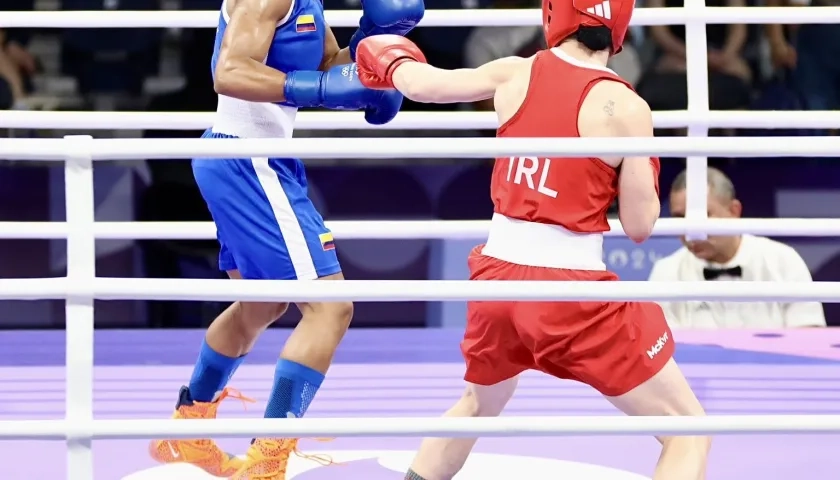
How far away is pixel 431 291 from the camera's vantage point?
6.75ft

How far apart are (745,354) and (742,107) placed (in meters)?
1.46

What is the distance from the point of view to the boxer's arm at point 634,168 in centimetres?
233

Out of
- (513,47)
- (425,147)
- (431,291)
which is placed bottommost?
(431,291)

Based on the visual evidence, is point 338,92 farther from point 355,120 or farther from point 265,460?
point 355,120

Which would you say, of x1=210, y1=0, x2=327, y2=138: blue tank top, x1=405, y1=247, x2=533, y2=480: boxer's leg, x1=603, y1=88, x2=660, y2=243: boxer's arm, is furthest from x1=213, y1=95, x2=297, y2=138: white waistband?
x1=603, y1=88, x2=660, y2=243: boxer's arm

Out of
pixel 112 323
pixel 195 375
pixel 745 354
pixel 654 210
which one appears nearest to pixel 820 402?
pixel 745 354

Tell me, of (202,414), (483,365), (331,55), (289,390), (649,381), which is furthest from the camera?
(331,55)

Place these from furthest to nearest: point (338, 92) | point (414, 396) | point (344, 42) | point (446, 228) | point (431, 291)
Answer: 1. point (344, 42)
2. point (414, 396)
3. point (446, 228)
4. point (338, 92)
5. point (431, 291)

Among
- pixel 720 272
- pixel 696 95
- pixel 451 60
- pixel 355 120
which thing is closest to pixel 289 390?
pixel 355 120

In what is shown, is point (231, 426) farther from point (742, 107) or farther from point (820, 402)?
point (742, 107)

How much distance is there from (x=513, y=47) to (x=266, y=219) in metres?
2.68

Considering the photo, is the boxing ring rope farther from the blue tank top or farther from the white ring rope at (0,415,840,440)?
Answer: the blue tank top

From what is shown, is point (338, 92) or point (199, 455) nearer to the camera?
point (338, 92)

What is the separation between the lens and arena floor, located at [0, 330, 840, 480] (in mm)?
2982
